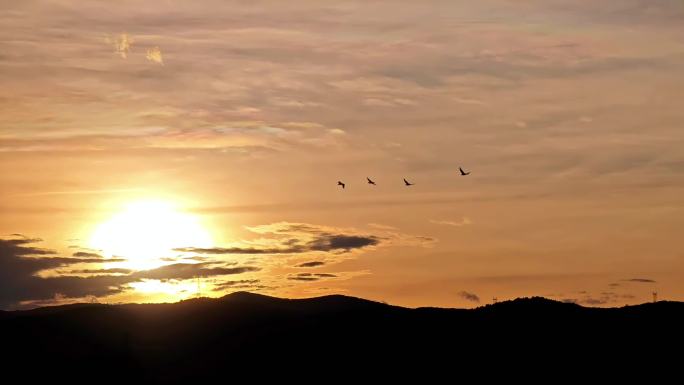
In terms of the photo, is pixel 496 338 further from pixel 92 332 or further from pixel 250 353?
pixel 92 332

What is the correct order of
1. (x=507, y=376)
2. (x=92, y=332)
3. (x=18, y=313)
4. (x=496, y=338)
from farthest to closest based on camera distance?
1. (x=18, y=313)
2. (x=92, y=332)
3. (x=496, y=338)
4. (x=507, y=376)

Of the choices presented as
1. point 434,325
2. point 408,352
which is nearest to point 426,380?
point 408,352

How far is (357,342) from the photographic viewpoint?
137 meters

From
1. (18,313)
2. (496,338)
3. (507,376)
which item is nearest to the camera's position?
(507,376)

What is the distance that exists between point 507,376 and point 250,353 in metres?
30.0

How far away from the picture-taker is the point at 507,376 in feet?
411

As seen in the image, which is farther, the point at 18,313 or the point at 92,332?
the point at 18,313

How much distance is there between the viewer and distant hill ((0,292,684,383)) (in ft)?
429

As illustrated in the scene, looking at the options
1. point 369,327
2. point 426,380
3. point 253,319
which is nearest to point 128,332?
point 253,319

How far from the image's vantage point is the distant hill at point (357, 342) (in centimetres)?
13062

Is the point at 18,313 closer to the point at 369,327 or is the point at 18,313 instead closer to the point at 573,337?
the point at 369,327

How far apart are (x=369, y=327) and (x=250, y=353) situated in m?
14.2

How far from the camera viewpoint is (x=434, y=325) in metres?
142

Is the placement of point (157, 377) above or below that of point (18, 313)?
below
